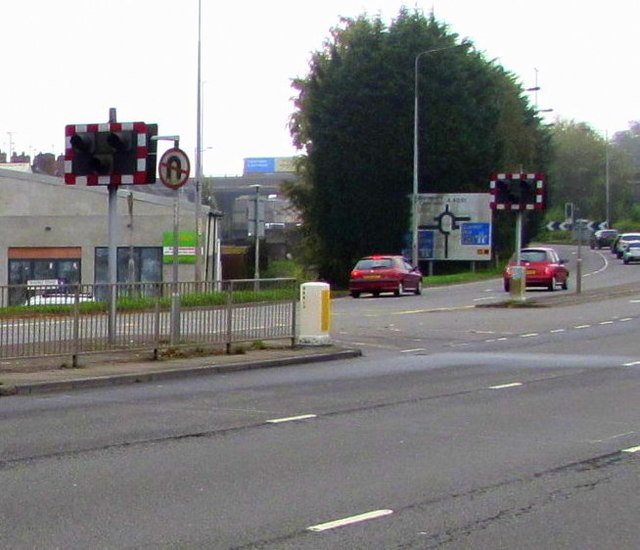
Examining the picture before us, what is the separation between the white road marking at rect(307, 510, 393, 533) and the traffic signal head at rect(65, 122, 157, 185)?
443 inches

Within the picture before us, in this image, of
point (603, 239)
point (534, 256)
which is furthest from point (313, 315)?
point (603, 239)

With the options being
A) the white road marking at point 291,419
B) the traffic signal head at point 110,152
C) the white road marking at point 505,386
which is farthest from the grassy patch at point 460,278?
the white road marking at point 291,419

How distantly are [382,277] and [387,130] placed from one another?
68.9 feet

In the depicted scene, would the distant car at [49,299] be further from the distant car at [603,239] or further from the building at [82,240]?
the distant car at [603,239]

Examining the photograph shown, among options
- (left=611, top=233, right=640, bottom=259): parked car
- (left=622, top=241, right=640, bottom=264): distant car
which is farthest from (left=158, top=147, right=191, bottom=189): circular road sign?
(left=611, top=233, right=640, bottom=259): parked car

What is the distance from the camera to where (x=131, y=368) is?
55.4 ft

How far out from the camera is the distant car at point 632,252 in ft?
236

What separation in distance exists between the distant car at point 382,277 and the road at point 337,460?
2408 centimetres

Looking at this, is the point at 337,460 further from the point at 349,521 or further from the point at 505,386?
the point at 505,386

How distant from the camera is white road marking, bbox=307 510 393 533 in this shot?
7.55m

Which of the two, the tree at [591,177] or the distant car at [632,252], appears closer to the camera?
the distant car at [632,252]

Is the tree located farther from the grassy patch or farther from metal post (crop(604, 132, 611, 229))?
the grassy patch

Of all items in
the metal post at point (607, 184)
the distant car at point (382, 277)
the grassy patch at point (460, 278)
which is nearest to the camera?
the distant car at point (382, 277)

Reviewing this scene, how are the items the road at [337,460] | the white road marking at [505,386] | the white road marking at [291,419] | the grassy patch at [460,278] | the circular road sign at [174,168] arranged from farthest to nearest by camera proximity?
the grassy patch at [460,278] < the circular road sign at [174,168] < the white road marking at [505,386] < the white road marking at [291,419] < the road at [337,460]
